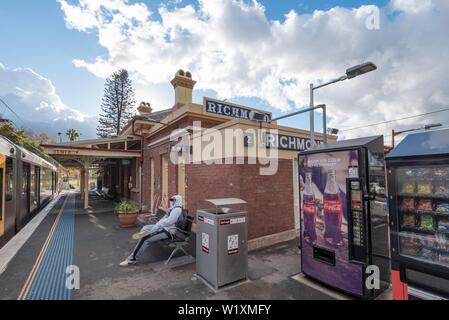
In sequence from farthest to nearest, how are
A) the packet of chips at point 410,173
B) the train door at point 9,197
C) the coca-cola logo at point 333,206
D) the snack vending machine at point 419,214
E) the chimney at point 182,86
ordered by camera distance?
the chimney at point 182,86 → the train door at point 9,197 → the coca-cola logo at point 333,206 → the packet of chips at point 410,173 → the snack vending machine at point 419,214

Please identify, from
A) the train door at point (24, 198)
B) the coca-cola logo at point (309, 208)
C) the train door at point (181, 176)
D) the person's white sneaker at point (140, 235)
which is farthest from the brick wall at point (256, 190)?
the train door at point (24, 198)

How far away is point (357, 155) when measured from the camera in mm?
3223

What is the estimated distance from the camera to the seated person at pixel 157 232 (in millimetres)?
4766

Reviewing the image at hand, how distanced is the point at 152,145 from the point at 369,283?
10244 millimetres

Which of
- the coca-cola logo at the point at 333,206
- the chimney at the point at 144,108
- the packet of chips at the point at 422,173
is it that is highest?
the chimney at the point at 144,108

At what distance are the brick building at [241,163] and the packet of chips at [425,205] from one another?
3.35 metres

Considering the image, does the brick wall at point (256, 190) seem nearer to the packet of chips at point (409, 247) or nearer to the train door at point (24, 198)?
the packet of chips at point (409, 247)

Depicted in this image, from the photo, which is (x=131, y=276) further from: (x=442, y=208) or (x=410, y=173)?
(x=442, y=208)

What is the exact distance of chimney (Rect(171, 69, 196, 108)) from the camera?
10180mm

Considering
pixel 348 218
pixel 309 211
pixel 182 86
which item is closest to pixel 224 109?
pixel 182 86

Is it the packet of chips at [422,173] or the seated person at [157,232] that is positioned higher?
the packet of chips at [422,173]

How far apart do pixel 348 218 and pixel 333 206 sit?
27 centimetres

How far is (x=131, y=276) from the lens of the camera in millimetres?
4188

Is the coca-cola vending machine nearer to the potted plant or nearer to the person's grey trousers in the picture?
the person's grey trousers
